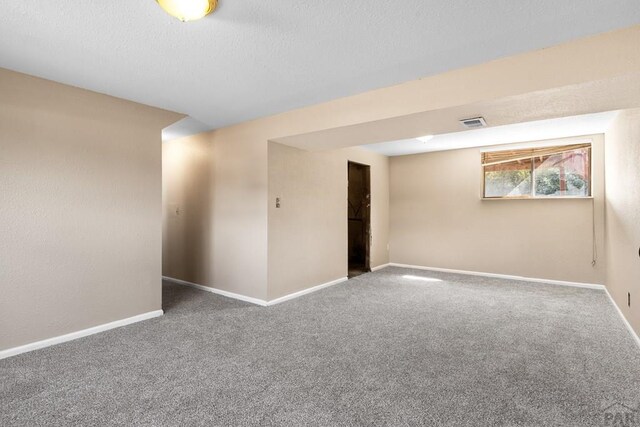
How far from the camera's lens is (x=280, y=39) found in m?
2.17

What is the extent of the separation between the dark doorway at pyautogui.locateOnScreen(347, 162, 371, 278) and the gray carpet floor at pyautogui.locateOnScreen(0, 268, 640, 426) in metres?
2.30

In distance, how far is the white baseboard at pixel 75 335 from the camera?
104 inches

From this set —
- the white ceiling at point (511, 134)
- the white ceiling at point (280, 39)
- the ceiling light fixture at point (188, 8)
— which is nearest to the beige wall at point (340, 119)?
the white ceiling at point (280, 39)

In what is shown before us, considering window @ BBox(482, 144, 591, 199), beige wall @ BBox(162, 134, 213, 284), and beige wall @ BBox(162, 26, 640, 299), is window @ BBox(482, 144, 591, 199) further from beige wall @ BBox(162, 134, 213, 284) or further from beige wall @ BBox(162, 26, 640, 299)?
beige wall @ BBox(162, 134, 213, 284)

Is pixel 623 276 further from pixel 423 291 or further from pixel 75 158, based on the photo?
pixel 75 158

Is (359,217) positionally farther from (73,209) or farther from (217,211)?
(73,209)

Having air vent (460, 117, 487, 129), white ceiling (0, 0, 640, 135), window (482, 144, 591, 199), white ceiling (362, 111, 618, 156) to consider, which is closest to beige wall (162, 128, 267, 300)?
white ceiling (0, 0, 640, 135)

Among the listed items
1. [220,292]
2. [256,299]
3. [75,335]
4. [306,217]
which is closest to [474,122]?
[306,217]

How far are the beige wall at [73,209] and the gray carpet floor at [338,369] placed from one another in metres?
0.35

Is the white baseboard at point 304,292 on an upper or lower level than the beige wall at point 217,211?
lower

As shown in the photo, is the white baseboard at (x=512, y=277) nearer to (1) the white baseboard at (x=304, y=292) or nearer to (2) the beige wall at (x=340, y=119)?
(2) the beige wall at (x=340, y=119)

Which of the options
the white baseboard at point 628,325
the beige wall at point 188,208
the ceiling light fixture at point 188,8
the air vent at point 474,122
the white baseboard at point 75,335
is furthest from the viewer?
the beige wall at point 188,208

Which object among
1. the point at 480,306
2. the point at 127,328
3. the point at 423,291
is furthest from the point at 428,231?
the point at 127,328

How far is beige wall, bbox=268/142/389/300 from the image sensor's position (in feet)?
13.5
